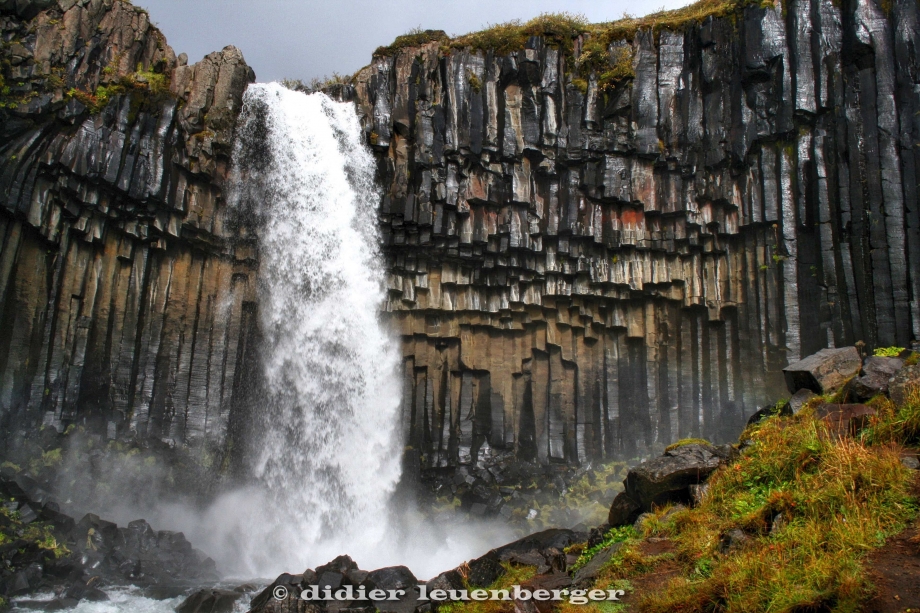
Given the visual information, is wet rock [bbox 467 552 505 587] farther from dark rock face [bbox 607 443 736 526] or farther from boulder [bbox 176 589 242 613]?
boulder [bbox 176 589 242 613]

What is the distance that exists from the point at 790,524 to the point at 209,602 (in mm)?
8609

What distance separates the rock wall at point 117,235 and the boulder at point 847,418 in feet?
43.5

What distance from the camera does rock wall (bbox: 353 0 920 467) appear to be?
16328mm

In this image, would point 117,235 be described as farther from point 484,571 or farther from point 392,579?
point 484,571

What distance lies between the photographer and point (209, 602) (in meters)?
10.5

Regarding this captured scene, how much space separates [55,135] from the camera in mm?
14805

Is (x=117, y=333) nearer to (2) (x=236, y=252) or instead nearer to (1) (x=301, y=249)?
(2) (x=236, y=252)

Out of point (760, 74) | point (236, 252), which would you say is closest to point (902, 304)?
point (760, 74)

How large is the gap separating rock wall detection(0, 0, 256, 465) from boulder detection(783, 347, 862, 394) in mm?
12481

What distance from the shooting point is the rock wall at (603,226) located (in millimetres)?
16328

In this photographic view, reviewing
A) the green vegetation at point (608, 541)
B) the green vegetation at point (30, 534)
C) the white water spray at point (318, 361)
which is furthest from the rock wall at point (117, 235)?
the green vegetation at point (608, 541)

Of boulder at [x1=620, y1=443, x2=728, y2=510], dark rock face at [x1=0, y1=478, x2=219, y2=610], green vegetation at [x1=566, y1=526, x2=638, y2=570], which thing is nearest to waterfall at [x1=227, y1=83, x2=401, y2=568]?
dark rock face at [x1=0, y1=478, x2=219, y2=610]

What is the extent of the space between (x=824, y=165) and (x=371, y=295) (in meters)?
11.5

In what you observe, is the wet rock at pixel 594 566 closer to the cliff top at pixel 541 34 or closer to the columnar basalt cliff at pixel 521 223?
the columnar basalt cliff at pixel 521 223
